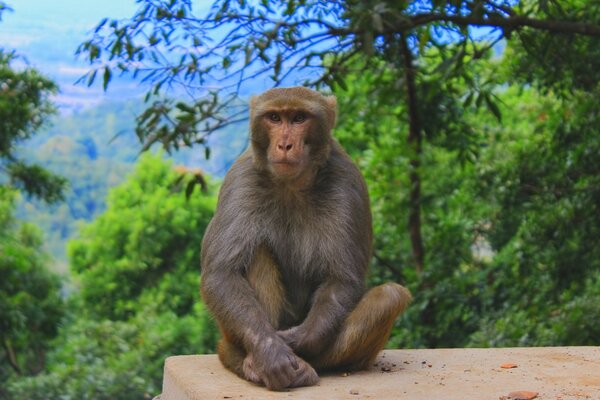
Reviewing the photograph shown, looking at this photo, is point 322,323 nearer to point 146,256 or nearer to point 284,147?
point 284,147

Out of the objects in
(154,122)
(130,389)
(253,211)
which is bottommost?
(130,389)

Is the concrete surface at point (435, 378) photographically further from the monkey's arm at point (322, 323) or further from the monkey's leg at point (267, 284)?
the monkey's leg at point (267, 284)

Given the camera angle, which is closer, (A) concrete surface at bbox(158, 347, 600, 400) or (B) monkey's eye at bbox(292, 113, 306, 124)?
(A) concrete surface at bbox(158, 347, 600, 400)

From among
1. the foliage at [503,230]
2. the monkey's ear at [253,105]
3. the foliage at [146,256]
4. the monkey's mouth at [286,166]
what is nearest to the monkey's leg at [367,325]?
the monkey's mouth at [286,166]

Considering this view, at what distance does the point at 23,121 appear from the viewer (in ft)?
37.5

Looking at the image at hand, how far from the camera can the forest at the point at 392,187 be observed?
280 inches

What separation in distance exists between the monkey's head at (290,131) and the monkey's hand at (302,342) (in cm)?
77

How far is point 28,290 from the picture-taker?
45.7 ft

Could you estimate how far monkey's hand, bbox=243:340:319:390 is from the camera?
452cm

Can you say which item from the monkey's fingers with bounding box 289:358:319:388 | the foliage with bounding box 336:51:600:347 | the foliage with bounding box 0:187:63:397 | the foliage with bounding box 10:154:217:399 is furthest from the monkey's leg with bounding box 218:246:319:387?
the foliage with bounding box 10:154:217:399

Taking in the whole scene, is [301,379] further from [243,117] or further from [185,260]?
[185,260]

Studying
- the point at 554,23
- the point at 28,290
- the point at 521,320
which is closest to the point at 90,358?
the point at 28,290

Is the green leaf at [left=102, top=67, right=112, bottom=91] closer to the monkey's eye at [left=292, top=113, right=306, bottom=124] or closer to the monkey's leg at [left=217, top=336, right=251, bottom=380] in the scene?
the monkey's eye at [left=292, top=113, right=306, bottom=124]

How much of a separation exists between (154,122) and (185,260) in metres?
9.44
